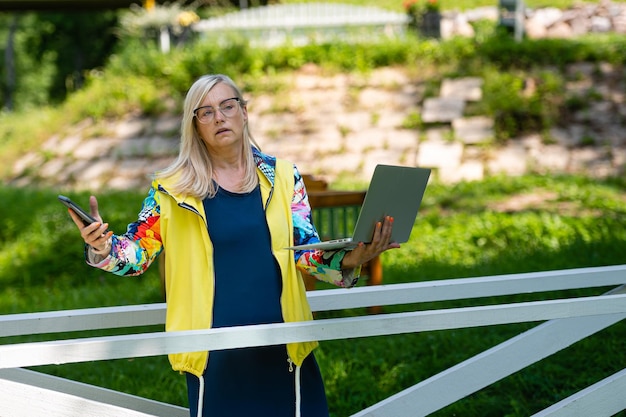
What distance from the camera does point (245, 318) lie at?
2.21 metres

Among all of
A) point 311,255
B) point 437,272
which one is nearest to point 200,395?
point 311,255

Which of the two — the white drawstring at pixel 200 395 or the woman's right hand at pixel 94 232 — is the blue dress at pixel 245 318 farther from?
the woman's right hand at pixel 94 232

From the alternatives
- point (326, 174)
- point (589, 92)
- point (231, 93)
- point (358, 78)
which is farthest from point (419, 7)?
point (231, 93)

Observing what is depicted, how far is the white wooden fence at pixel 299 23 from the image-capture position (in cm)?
1232

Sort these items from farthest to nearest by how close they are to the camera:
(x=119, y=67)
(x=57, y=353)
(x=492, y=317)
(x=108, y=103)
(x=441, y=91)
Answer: (x=119, y=67)
(x=108, y=103)
(x=441, y=91)
(x=492, y=317)
(x=57, y=353)

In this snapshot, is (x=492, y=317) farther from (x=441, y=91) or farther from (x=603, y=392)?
(x=441, y=91)

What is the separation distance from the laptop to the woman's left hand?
13mm

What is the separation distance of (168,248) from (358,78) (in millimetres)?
8481

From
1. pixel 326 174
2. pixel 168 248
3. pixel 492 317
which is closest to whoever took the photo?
pixel 492 317

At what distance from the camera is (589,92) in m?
9.41

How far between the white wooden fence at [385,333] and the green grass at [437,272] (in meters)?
1.12

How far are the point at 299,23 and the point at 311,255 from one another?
35.4 feet

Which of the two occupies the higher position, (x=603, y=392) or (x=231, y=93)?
(x=231, y=93)

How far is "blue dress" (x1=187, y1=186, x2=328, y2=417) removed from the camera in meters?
2.19
